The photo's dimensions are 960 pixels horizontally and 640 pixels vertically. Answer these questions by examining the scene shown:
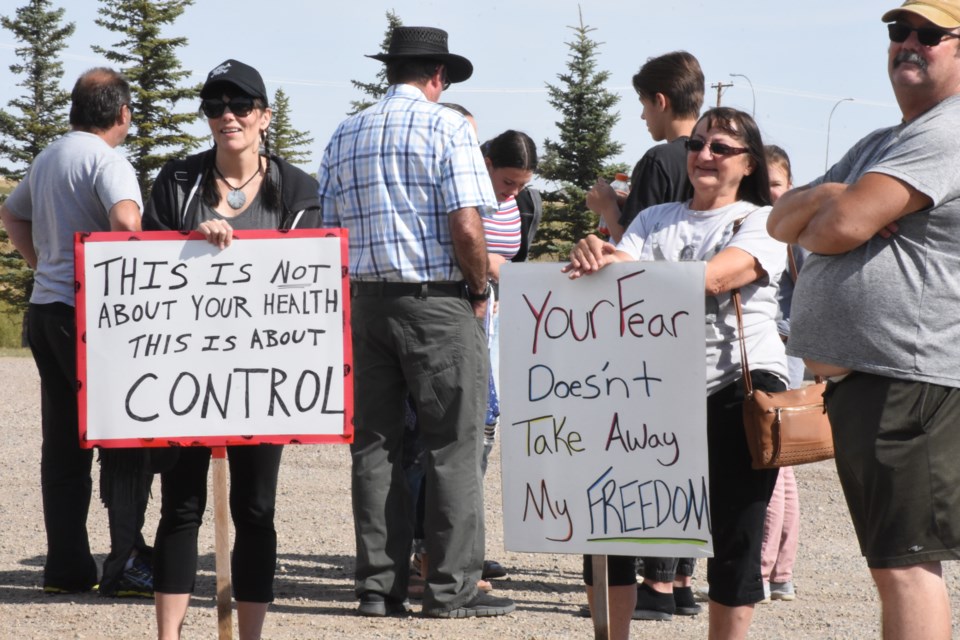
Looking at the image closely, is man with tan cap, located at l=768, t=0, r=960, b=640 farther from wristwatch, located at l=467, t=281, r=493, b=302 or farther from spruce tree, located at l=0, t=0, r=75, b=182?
spruce tree, located at l=0, t=0, r=75, b=182

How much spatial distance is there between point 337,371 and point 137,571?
86.7 inches

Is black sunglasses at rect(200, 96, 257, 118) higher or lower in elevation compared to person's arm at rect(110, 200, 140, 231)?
higher

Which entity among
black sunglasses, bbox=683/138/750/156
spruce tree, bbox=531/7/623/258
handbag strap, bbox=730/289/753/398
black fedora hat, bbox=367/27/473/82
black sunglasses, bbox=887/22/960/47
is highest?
spruce tree, bbox=531/7/623/258

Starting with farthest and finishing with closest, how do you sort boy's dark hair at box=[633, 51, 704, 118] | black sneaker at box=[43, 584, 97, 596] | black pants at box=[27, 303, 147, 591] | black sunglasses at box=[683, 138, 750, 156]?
black sneaker at box=[43, 584, 97, 596], black pants at box=[27, 303, 147, 591], boy's dark hair at box=[633, 51, 704, 118], black sunglasses at box=[683, 138, 750, 156]

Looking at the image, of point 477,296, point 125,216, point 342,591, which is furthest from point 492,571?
point 125,216

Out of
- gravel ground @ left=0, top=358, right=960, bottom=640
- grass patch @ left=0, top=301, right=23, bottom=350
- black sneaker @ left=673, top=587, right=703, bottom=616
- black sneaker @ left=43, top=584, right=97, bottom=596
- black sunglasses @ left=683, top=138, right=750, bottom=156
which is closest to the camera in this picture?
black sunglasses @ left=683, top=138, right=750, bottom=156

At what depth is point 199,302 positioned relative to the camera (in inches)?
155

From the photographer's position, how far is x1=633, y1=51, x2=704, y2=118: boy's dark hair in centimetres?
514

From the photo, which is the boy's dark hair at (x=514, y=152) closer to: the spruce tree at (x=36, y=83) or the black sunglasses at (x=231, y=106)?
the black sunglasses at (x=231, y=106)

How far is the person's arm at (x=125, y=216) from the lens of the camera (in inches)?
203

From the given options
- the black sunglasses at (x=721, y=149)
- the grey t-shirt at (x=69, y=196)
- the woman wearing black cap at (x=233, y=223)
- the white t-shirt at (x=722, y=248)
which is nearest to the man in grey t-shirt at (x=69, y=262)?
the grey t-shirt at (x=69, y=196)

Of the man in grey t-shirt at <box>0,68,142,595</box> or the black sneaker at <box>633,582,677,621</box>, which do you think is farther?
the man in grey t-shirt at <box>0,68,142,595</box>

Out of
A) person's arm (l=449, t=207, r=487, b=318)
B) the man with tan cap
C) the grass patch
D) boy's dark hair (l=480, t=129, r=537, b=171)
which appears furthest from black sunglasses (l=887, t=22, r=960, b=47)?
the grass patch

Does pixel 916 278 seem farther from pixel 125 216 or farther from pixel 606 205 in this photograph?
pixel 125 216
